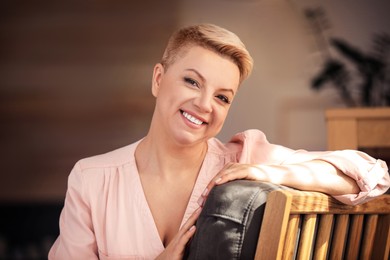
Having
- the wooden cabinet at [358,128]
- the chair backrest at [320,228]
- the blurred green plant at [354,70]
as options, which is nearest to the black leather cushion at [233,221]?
the chair backrest at [320,228]

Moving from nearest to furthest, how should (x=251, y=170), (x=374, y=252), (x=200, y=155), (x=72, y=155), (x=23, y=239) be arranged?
(x=251, y=170) → (x=374, y=252) → (x=200, y=155) → (x=23, y=239) → (x=72, y=155)

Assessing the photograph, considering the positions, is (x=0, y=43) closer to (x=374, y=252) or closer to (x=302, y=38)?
(x=302, y=38)

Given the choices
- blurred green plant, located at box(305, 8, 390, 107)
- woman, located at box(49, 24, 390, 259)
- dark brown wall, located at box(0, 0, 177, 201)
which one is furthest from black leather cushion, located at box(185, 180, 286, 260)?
dark brown wall, located at box(0, 0, 177, 201)

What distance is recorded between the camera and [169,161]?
1813 mm

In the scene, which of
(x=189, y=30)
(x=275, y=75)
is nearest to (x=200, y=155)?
(x=189, y=30)

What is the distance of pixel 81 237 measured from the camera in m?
1.78

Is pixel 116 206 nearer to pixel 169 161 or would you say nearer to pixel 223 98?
pixel 169 161

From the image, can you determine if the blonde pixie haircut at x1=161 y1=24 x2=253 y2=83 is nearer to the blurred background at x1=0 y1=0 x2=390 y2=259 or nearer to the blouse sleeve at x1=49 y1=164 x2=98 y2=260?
the blouse sleeve at x1=49 y1=164 x2=98 y2=260

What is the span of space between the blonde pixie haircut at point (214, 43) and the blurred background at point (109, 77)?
3634 millimetres

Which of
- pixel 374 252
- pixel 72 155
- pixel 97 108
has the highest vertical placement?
pixel 374 252

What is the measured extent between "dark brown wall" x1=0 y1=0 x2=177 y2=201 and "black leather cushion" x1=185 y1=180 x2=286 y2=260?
4.54m

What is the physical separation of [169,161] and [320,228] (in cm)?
65

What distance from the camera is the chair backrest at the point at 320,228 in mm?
1103

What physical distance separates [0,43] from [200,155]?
463 cm
